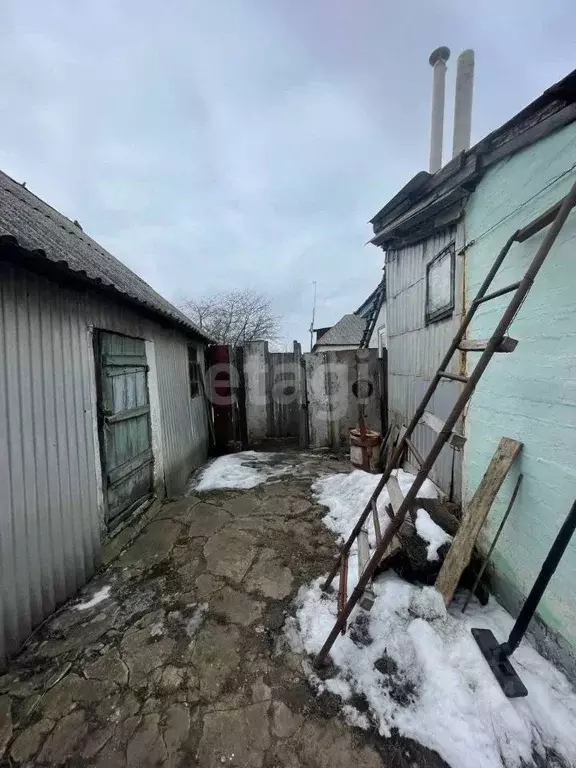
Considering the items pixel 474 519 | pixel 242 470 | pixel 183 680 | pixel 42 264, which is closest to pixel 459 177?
pixel 474 519

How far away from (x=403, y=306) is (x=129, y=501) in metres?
4.76

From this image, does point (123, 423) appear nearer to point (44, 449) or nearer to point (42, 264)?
point (44, 449)

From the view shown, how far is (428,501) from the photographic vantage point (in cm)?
310

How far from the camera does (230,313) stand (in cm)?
2177

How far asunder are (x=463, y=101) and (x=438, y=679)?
20.7 ft

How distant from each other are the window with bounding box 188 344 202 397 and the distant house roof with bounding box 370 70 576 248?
398cm

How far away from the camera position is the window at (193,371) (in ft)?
20.5

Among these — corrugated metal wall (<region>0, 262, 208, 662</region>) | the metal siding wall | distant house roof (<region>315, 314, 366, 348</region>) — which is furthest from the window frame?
distant house roof (<region>315, 314, 366, 348</region>)

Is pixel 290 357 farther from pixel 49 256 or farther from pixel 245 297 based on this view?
pixel 245 297

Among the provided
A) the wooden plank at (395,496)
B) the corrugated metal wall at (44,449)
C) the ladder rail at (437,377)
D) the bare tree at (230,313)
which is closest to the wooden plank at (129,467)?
the corrugated metal wall at (44,449)

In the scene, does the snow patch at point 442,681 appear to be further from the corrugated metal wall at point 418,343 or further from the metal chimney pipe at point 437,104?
the metal chimney pipe at point 437,104

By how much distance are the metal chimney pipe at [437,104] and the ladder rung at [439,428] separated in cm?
465

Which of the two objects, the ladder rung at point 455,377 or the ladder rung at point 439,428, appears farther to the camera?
the ladder rung at point 455,377

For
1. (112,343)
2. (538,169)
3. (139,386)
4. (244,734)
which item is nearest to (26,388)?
(112,343)
